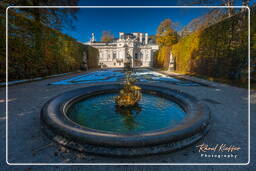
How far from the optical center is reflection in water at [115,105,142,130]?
9.02 feet

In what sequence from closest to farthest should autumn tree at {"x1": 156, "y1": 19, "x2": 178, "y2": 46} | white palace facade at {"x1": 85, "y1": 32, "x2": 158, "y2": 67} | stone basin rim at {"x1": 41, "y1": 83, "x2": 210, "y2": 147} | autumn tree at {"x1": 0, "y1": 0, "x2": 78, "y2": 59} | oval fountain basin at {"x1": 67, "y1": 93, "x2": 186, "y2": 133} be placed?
stone basin rim at {"x1": 41, "y1": 83, "x2": 210, "y2": 147} → oval fountain basin at {"x1": 67, "y1": 93, "x2": 186, "y2": 133} → autumn tree at {"x1": 0, "y1": 0, "x2": 78, "y2": 59} → autumn tree at {"x1": 156, "y1": 19, "x2": 178, "y2": 46} → white palace facade at {"x1": 85, "y1": 32, "x2": 158, "y2": 67}

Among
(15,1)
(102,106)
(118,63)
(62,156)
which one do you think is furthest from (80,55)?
(118,63)

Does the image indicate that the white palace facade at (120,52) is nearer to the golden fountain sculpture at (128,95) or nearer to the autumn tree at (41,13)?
the autumn tree at (41,13)

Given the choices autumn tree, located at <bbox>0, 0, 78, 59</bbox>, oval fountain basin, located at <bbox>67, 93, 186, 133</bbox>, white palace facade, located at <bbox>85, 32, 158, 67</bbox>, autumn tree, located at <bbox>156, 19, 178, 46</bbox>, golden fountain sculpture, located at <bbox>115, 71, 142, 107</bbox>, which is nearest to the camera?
oval fountain basin, located at <bbox>67, 93, 186, 133</bbox>

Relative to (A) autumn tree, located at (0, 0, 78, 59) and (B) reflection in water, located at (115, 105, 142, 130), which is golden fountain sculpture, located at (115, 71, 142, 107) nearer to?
(B) reflection in water, located at (115, 105, 142, 130)

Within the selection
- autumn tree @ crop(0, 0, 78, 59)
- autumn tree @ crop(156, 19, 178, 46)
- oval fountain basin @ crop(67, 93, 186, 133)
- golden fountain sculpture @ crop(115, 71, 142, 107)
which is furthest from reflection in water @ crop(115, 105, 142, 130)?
autumn tree @ crop(156, 19, 178, 46)

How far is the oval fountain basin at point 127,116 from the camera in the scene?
271cm

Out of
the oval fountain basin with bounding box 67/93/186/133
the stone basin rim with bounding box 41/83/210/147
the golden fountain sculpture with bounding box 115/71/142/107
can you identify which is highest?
the golden fountain sculpture with bounding box 115/71/142/107

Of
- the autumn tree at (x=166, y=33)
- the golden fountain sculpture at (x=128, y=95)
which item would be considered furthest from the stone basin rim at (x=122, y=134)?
the autumn tree at (x=166, y=33)

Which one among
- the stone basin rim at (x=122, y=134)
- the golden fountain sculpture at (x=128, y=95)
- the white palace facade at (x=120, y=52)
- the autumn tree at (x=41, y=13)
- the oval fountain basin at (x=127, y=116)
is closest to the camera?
the stone basin rim at (x=122, y=134)

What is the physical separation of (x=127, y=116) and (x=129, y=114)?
137 millimetres

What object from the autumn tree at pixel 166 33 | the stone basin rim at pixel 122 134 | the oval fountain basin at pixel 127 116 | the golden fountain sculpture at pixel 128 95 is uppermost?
the autumn tree at pixel 166 33

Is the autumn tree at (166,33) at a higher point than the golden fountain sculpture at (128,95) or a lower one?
higher

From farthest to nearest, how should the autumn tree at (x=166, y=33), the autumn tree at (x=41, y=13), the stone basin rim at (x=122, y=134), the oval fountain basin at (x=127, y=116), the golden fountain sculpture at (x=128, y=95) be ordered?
1. the autumn tree at (x=166, y=33)
2. the autumn tree at (x=41, y=13)
3. the golden fountain sculpture at (x=128, y=95)
4. the oval fountain basin at (x=127, y=116)
5. the stone basin rim at (x=122, y=134)
